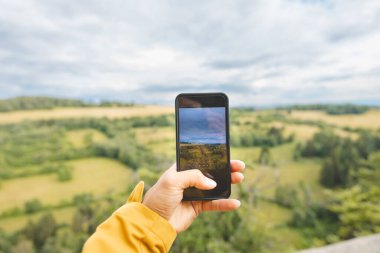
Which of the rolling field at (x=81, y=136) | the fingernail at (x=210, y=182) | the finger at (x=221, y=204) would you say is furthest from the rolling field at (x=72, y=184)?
the fingernail at (x=210, y=182)

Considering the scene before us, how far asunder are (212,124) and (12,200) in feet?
35.9

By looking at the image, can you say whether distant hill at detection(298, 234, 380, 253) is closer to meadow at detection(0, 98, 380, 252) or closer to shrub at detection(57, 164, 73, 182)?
meadow at detection(0, 98, 380, 252)

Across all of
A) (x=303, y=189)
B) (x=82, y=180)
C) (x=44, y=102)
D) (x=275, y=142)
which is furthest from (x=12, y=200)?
(x=303, y=189)

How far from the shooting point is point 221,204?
4.17 feet

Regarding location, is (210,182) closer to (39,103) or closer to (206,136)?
(206,136)

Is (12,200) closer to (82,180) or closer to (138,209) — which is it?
(82,180)

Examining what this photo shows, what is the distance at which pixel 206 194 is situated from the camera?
1209 millimetres

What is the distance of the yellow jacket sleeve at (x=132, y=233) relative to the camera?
875 millimetres

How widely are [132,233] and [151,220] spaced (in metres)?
0.09

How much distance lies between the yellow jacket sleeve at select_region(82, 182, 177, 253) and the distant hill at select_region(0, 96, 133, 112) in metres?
11.2

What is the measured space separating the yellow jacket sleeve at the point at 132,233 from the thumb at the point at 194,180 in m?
0.16

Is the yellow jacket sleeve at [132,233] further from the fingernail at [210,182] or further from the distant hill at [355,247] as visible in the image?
the distant hill at [355,247]

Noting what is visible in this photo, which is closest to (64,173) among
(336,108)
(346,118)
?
(336,108)

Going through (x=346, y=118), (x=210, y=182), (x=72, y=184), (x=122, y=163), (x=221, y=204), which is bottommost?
(x=72, y=184)
